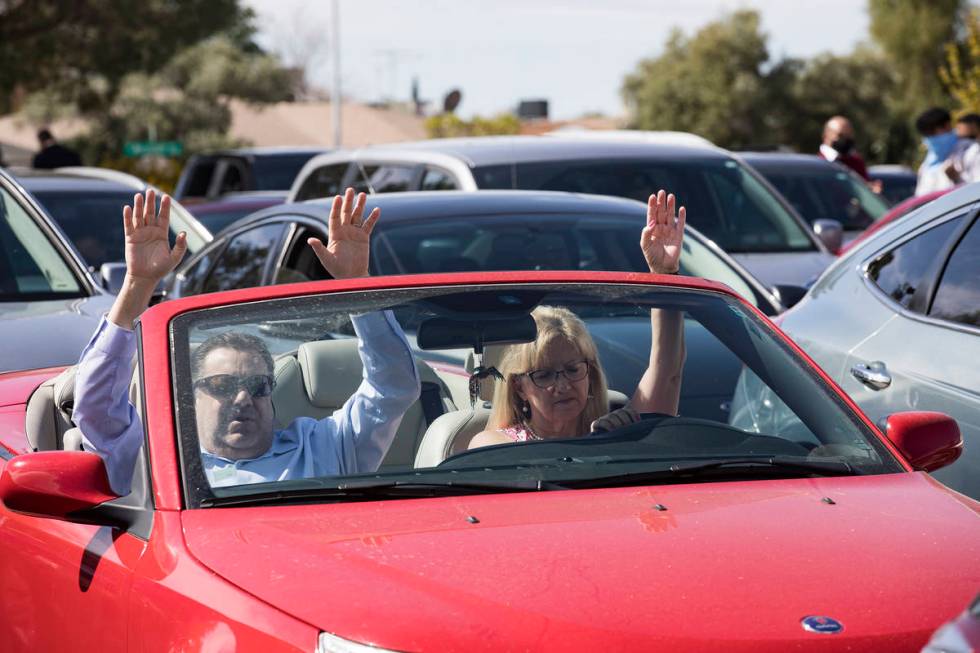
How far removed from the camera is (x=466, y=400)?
418 centimetres

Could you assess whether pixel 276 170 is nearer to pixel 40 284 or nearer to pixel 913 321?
pixel 40 284

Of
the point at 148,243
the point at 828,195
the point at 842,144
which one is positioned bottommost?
the point at 828,195

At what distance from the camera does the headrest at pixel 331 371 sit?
419cm

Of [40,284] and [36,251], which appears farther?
[36,251]

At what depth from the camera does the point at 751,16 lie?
2101 inches

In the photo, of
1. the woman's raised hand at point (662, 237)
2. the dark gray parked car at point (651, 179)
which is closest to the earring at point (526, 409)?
the woman's raised hand at point (662, 237)

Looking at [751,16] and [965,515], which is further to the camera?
[751,16]

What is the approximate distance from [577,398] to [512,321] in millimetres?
247

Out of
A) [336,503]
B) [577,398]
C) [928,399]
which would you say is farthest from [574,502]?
[928,399]

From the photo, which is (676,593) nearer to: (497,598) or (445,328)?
(497,598)

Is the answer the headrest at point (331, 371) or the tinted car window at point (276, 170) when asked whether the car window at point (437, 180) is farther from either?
the tinted car window at point (276, 170)

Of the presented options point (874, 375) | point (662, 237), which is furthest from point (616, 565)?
point (874, 375)

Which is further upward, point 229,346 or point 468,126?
point 229,346

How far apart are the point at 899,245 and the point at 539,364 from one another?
207cm
